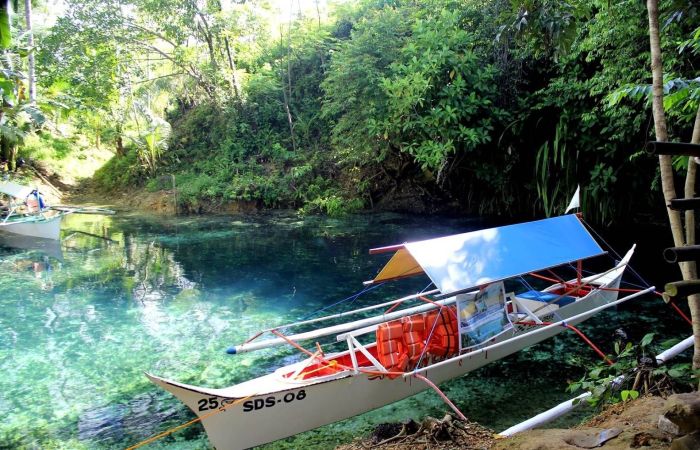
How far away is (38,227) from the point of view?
16375 mm

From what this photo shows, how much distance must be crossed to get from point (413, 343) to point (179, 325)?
16.5 ft

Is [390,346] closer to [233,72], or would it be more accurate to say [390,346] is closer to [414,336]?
[414,336]

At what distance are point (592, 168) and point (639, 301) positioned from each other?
5.92 m

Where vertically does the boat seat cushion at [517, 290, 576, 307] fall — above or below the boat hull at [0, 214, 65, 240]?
below

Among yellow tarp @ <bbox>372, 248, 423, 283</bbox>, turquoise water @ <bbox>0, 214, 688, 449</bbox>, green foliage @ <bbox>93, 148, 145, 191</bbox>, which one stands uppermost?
green foliage @ <bbox>93, 148, 145, 191</bbox>

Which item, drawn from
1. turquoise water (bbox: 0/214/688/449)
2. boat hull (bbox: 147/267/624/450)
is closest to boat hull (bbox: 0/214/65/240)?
turquoise water (bbox: 0/214/688/449)

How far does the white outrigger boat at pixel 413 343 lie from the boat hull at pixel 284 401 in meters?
0.01

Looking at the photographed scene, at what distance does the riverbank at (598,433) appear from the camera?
2967 millimetres

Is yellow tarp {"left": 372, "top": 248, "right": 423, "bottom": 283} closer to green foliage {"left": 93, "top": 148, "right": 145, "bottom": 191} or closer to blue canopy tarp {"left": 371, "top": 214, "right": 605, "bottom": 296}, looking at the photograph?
blue canopy tarp {"left": 371, "top": 214, "right": 605, "bottom": 296}

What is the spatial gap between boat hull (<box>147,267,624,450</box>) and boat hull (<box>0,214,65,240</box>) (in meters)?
13.4

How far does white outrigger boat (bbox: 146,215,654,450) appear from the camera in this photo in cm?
521

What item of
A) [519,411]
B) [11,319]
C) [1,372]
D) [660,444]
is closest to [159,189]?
[11,319]

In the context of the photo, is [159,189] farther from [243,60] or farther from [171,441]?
[171,441]

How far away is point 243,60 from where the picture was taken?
25609 millimetres
